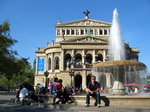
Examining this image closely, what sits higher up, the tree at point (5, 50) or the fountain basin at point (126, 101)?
the tree at point (5, 50)

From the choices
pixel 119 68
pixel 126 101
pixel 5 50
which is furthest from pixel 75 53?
pixel 126 101

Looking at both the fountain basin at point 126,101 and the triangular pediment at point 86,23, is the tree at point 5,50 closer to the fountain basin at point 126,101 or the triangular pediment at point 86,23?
the fountain basin at point 126,101

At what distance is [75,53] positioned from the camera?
52312 mm

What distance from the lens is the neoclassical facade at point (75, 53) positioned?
47.8 metres

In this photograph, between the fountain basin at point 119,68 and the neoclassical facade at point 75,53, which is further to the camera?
the neoclassical facade at point 75,53

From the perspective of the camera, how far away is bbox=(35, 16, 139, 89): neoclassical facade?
47.8 metres

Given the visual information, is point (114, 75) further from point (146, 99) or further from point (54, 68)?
point (54, 68)

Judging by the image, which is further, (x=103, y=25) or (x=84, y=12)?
(x=84, y=12)

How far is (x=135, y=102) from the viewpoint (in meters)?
10.0

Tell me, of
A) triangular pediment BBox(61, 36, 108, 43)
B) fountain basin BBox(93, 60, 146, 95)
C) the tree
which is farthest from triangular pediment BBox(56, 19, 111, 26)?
fountain basin BBox(93, 60, 146, 95)

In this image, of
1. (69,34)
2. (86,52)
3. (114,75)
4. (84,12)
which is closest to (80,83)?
(86,52)

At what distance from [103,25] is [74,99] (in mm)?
53719

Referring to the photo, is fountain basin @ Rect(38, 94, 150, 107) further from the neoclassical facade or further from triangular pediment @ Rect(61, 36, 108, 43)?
triangular pediment @ Rect(61, 36, 108, 43)

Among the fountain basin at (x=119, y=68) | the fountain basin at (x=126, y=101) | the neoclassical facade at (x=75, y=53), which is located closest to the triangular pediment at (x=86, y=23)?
the neoclassical facade at (x=75, y=53)
